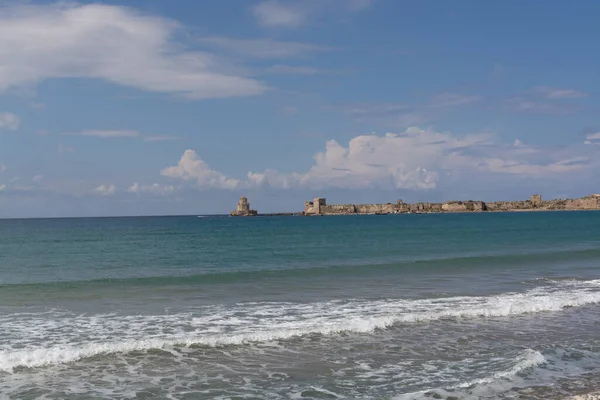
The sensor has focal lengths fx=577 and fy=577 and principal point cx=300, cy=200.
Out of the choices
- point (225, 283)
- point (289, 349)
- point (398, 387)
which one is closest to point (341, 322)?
point (289, 349)

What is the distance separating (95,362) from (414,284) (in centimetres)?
1557

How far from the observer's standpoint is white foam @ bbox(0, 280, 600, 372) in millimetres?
13195

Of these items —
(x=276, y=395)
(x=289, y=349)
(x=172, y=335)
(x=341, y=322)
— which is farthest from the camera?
(x=341, y=322)

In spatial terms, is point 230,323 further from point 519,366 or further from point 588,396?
point 588,396

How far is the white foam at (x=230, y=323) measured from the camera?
1320 centimetres

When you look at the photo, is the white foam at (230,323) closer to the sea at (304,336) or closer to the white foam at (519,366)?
the sea at (304,336)

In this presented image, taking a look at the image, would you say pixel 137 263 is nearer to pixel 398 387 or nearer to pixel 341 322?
pixel 341 322

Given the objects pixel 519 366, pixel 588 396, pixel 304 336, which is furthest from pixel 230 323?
pixel 588 396

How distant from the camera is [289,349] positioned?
42.9 feet

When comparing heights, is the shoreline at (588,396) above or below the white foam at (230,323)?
above

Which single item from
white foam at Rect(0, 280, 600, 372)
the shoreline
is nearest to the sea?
white foam at Rect(0, 280, 600, 372)

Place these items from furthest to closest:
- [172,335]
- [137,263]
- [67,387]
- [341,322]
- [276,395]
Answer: [137,263]
[341,322]
[172,335]
[67,387]
[276,395]

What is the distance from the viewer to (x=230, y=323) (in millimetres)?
16078

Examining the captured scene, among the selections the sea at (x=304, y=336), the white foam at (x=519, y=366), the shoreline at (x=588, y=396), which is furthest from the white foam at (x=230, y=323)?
the shoreline at (x=588, y=396)
